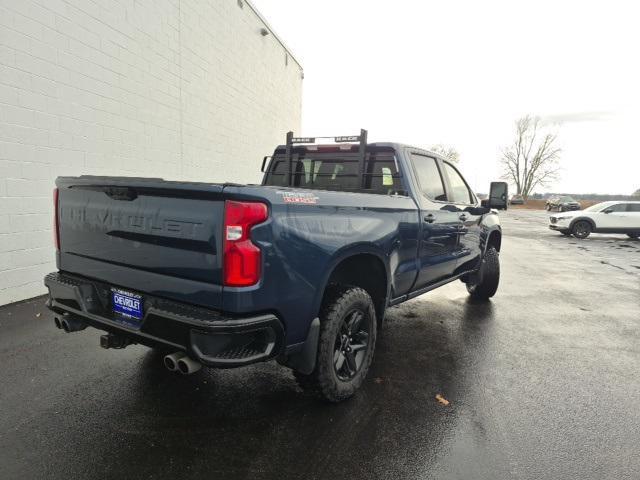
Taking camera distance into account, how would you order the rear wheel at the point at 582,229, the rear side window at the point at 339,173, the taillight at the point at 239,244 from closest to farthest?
the taillight at the point at 239,244 → the rear side window at the point at 339,173 → the rear wheel at the point at 582,229

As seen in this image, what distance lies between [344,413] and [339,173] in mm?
2418

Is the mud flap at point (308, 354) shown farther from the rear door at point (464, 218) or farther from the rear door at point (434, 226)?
the rear door at point (464, 218)

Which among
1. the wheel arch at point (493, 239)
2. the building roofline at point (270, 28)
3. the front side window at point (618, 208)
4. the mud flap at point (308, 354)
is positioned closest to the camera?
the mud flap at point (308, 354)

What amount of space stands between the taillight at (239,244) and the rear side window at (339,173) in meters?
1.96

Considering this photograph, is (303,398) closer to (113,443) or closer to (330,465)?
(330,465)

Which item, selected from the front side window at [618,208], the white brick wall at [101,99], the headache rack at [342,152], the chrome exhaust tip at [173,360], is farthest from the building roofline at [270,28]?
the front side window at [618,208]

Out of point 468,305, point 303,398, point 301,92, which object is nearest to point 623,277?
point 468,305

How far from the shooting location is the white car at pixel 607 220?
16469 millimetres

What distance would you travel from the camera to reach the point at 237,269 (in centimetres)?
213

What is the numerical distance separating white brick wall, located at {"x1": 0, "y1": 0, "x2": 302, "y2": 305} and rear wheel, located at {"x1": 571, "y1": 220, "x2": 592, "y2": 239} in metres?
14.8

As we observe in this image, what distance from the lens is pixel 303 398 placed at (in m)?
3.06

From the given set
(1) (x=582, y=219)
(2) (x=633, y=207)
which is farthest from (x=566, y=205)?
(1) (x=582, y=219)

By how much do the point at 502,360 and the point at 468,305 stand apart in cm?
199

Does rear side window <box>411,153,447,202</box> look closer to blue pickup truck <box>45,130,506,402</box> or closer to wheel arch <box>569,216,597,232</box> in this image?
blue pickup truck <box>45,130,506,402</box>
